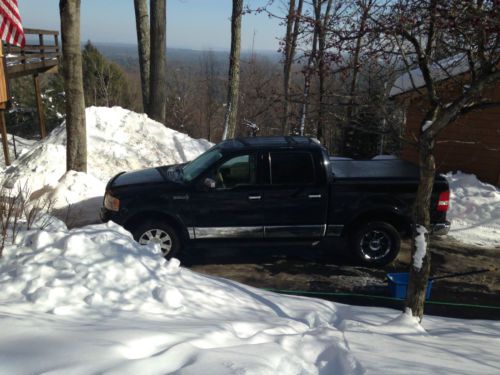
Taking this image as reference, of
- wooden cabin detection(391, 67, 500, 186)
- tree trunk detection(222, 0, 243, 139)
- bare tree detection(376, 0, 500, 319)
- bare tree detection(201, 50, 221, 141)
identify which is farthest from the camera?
bare tree detection(201, 50, 221, 141)

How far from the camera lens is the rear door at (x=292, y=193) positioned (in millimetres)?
6754

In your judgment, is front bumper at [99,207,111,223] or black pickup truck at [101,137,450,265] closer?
black pickup truck at [101,137,450,265]

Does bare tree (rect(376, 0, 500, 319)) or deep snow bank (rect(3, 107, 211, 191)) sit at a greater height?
bare tree (rect(376, 0, 500, 319))

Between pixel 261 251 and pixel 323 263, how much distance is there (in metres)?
1.04

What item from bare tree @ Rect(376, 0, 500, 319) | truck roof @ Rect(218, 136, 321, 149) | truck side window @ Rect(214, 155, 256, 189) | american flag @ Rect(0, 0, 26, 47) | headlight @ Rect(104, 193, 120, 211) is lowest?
headlight @ Rect(104, 193, 120, 211)

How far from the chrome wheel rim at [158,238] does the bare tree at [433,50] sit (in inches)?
137

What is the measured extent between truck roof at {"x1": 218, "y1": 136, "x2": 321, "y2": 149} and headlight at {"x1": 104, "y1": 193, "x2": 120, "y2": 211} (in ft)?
5.72

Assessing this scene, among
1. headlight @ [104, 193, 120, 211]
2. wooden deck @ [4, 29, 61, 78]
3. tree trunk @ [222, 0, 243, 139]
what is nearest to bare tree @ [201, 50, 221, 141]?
wooden deck @ [4, 29, 61, 78]

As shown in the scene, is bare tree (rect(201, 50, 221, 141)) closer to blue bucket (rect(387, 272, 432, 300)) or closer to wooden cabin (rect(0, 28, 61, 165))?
wooden cabin (rect(0, 28, 61, 165))

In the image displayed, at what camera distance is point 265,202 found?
6.73 metres

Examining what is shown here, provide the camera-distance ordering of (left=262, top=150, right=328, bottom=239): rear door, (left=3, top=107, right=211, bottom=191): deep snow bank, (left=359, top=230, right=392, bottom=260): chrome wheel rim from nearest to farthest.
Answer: (left=262, top=150, right=328, bottom=239): rear door → (left=359, top=230, right=392, bottom=260): chrome wheel rim → (left=3, top=107, right=211, bottom=191): deep snow bank

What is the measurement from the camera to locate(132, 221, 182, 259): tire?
21.9ft

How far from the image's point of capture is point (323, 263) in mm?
7223

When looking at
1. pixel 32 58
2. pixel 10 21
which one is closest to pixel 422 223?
pixel 10 21
